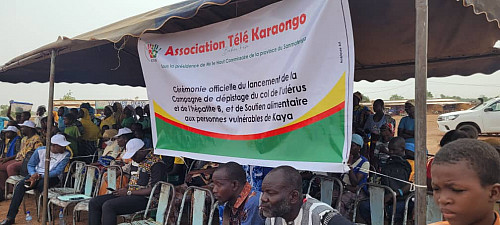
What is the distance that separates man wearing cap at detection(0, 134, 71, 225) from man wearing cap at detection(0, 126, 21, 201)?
1528mm

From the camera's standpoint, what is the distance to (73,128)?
6.95 m

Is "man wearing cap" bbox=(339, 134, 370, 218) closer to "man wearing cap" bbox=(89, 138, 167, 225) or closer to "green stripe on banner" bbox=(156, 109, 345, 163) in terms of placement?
"green stripe on banner" bbox=(156, 109, 345, 163)

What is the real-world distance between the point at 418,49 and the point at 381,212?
1.80 meters

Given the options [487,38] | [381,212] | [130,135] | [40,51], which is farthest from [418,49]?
[130,135]

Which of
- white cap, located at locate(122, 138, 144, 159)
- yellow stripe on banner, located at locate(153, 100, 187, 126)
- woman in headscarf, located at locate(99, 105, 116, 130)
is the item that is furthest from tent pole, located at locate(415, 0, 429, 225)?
woman in headscarf, located at locate(99, 105, 116, 130)

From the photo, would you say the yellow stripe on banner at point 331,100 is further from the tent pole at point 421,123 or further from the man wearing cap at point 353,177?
the man wearing cap at point 353,177

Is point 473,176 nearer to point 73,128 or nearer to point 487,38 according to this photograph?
point 487,38

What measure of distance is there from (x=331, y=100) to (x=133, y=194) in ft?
9.26

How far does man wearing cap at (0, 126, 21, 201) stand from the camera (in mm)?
6965

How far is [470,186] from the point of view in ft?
3.77

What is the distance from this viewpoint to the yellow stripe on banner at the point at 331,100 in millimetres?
2260

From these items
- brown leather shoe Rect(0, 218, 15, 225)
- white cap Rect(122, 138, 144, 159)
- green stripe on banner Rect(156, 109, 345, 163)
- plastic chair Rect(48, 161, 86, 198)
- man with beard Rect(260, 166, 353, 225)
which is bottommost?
brown leather shoe Rect(0, 218, 15, 225)

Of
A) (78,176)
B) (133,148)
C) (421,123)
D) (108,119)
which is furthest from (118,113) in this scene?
(421,123)

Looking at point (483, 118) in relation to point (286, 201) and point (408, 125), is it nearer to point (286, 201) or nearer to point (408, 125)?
point (408, 125)
